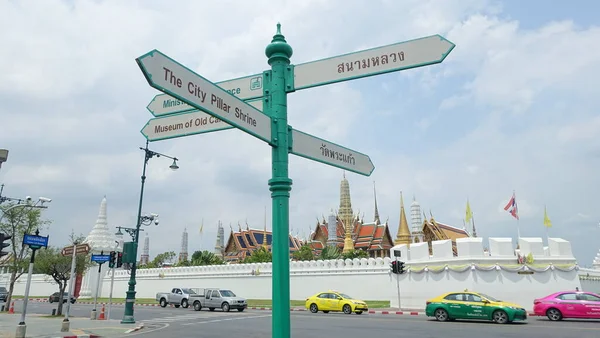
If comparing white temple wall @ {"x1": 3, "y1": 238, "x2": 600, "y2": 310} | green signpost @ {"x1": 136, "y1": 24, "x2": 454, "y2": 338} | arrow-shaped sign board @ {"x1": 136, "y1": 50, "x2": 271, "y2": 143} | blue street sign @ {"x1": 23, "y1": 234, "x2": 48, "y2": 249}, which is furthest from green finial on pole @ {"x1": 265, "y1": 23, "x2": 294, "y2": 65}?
white temple wall @ {"x1": 3, "y1": 238, "x2": 600, "y2": 310}

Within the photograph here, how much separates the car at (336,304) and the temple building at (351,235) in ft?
115

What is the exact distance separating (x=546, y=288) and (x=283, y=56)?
26.0 meters

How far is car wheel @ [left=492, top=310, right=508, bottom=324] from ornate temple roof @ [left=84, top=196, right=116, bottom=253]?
144 feet

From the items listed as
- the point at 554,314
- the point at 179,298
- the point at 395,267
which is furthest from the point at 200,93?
the point at 179,298

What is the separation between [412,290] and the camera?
27.6 meters

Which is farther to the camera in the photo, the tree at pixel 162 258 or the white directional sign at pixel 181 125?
the tree at pixel 162 258

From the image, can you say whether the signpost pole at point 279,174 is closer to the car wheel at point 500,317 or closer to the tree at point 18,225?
the car wheel at point 500,317

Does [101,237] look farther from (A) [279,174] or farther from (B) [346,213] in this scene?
(A) [279,174]

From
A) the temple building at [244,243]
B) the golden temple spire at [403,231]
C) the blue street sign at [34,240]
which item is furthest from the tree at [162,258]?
the blue street sign at [34,240]

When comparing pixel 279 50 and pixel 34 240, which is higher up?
pixel 279 50

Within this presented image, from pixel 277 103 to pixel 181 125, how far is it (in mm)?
1221

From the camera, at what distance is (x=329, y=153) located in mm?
4723

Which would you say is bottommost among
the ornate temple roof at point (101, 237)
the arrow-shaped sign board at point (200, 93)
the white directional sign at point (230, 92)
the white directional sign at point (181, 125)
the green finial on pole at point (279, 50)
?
the arrow-shaped sign board at point (200, 93)

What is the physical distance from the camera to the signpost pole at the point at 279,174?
3764mm
